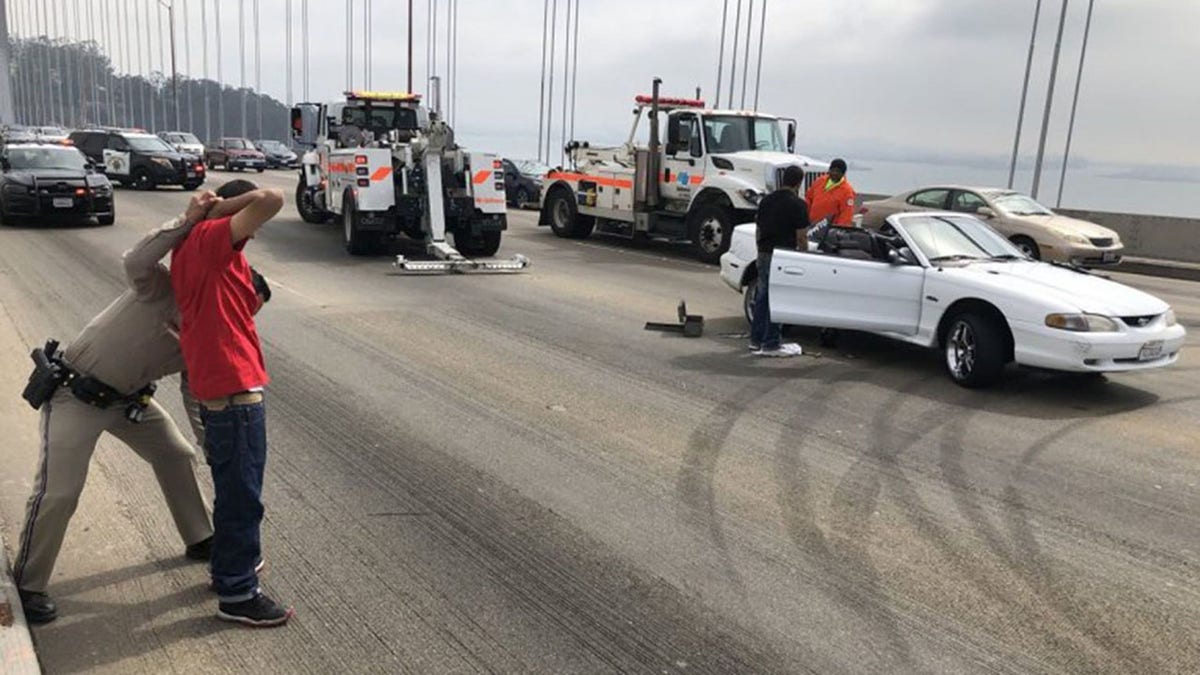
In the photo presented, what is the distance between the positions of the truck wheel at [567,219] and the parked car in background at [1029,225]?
20.8 feet

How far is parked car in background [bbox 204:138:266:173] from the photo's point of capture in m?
47.0

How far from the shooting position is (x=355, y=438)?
Answer: 19.7 feet

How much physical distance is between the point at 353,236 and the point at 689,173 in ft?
20.3

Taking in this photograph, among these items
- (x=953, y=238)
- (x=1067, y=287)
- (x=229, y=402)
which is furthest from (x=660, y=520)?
(x=953, y=238)

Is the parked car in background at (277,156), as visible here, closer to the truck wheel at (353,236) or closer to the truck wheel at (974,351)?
the truck wheel at (353,236)

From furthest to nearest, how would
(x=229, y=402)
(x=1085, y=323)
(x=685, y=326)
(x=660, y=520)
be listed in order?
(x=685, y=326)
(x=1085, y=323)
(x=660, y=520)
(x=229, y=402)

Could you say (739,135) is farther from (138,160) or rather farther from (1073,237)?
(138,160)

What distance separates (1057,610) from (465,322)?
23.7 ft

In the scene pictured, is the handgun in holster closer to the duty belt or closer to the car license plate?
the duty belt

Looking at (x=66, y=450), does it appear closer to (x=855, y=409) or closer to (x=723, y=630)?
(x=723, y=630)

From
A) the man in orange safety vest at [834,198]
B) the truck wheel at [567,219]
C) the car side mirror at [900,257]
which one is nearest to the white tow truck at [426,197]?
the truck wheel at [567,219]

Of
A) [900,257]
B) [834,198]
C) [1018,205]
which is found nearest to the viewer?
[900,257]

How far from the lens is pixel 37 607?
3.62 meters

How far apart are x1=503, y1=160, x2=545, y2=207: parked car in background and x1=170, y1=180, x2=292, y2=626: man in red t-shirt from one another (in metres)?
27.9
